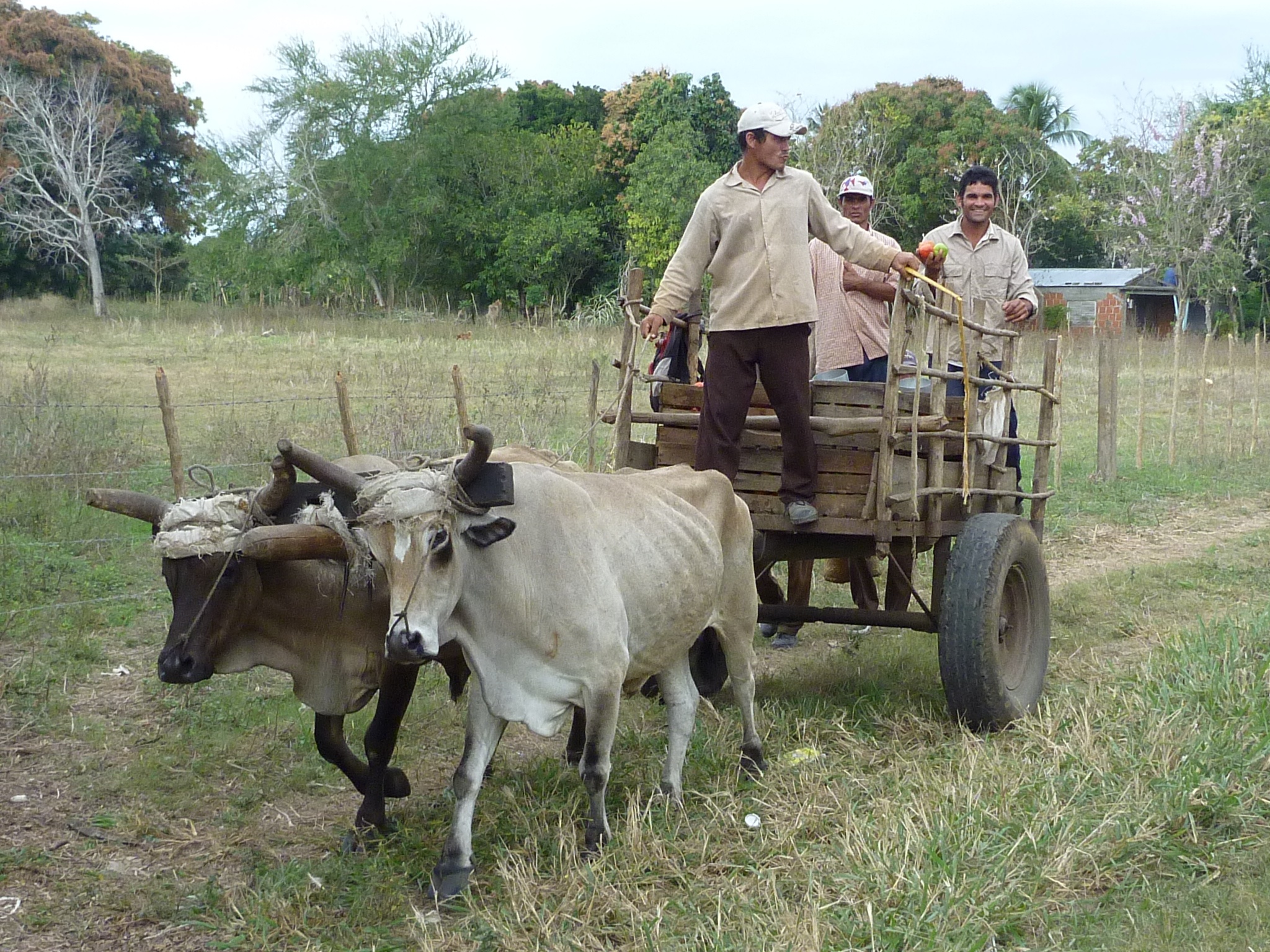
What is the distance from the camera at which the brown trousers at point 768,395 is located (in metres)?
5.52

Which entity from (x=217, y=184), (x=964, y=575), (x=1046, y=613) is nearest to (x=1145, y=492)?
(x=1046, y=613)

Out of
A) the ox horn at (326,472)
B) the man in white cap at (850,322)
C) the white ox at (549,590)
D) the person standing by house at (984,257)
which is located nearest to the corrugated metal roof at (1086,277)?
the person standing by house at (984,257)

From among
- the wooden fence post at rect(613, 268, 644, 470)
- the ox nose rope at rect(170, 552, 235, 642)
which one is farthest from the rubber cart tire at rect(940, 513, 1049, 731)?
the ox nose rope at rect(170, 552, 235, 642)

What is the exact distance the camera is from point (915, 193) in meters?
29.5

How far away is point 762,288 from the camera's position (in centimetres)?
556

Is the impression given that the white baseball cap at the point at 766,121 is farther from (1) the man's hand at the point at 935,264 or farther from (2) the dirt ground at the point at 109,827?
(2) the dirt ground at the point at 109,827

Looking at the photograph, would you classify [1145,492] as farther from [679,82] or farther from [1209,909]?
[679,82]

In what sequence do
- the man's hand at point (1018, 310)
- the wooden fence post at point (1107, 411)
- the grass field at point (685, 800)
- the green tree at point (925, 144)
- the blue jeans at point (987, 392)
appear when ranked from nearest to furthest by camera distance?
the grass field at point (685, 800), the blue jeans at point (987, 392), the man's hand at point (1018, 310), the wooden fence post at point (1107, 411), the green tree at point (925, 144)

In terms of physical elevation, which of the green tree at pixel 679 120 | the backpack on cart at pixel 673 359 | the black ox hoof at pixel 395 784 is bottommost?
the black ox hoof at pixel 395 784

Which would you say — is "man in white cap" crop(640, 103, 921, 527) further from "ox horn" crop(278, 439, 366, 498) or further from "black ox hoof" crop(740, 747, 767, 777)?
"ox horn" crop(278, 439, 366, 498)

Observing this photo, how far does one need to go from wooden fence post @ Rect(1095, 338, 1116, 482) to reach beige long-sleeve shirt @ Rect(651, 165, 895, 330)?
754cm

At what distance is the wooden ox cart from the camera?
5.41 m

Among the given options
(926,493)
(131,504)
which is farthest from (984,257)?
(131,504)

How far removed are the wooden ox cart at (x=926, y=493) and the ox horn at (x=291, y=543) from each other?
191 centimetres
